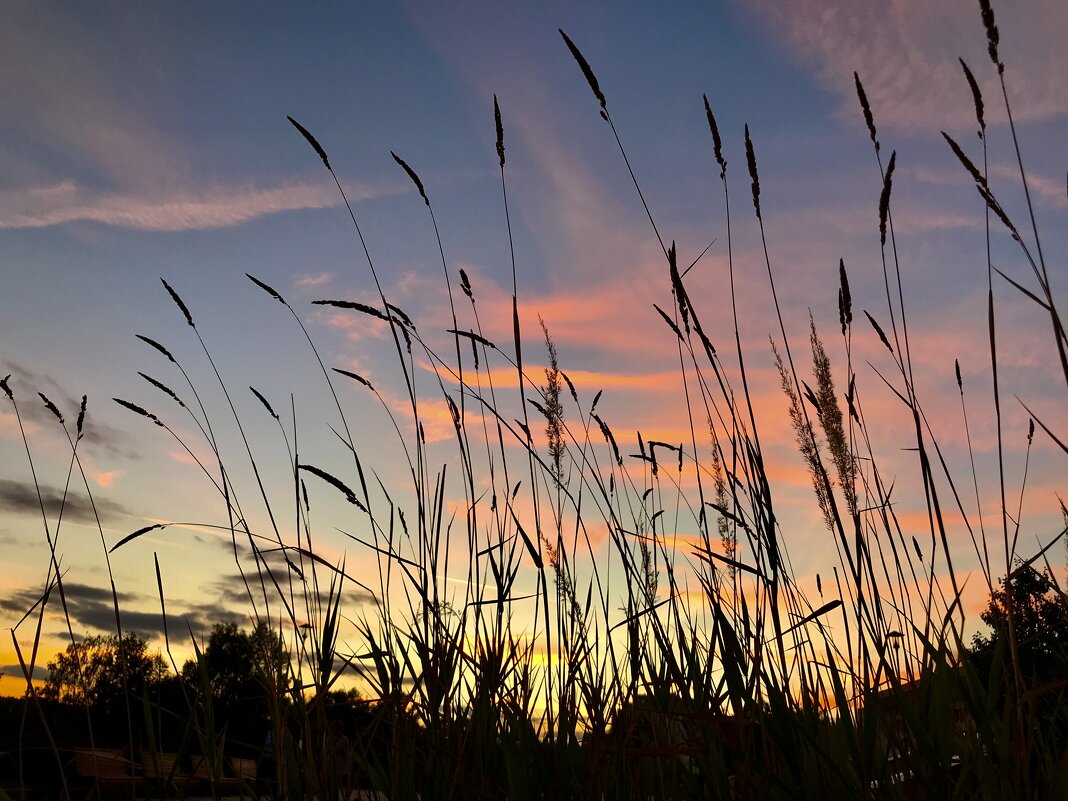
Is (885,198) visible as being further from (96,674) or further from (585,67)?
(96,674)

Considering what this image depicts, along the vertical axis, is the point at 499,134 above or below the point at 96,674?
above

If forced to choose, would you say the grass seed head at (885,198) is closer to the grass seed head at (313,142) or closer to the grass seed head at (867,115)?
the grass seed head at (867,115)

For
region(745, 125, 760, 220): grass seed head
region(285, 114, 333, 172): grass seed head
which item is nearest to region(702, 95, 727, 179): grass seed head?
region(745, 125, 760, 220): grass seed head

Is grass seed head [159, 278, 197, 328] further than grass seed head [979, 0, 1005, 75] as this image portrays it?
Yes

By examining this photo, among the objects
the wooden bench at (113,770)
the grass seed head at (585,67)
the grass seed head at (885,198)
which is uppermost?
the grass seed head at (585,67)

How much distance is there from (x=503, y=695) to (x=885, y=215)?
144 cm

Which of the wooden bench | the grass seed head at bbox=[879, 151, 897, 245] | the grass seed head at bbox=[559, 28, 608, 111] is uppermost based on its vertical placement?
the grass seed head at bbox=[559, 28, 608, 111]

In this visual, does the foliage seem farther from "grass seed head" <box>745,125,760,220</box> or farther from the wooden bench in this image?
"grass seed head" <box>745,125,760,220</box>

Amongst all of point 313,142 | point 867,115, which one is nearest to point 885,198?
point 867,115

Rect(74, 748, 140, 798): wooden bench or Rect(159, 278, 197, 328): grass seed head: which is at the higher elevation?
Rect(159, 278, 197, 328): grass seed head

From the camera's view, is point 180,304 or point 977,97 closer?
point 977,97

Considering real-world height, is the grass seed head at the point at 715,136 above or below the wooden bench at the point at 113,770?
above

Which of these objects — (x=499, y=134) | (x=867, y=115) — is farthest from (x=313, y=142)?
(x=867, y=115)

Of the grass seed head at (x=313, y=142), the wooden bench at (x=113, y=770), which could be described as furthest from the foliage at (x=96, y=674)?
the grass seed head at (x=313, y=142)
